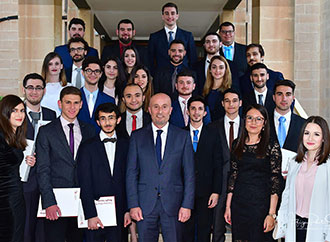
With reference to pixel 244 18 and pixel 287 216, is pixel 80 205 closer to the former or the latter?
pixel 287 216

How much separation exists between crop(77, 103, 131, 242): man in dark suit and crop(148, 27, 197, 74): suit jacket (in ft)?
7.15

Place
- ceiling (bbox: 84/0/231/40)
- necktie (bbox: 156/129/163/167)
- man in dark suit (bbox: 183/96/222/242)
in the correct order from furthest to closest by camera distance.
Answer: ceiling (bbox: 84/0/231/40), man in dark suit (bbox: 183/96/222/242), necktie (bbox: 156/129/163/167)

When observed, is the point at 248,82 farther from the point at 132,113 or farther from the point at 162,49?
the point at 132,113

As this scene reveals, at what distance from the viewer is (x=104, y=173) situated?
417 cm

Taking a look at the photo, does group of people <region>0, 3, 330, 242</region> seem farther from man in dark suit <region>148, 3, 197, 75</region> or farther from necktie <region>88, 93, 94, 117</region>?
man in dark suit <region>148, 3, 197, 75</region>

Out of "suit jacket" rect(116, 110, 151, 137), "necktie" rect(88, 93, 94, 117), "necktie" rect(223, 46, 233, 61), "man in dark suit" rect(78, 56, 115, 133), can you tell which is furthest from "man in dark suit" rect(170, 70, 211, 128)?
"necktie" rect(223, 46, 233, 61)

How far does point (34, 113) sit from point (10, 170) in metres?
0.91

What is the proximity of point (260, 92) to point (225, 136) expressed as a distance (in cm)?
105

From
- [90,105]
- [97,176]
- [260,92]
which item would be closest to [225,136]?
[260,92]

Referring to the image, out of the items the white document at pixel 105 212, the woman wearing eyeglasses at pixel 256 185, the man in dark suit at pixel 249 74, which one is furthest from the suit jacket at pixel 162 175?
the man in dark suit at pixel 249 74

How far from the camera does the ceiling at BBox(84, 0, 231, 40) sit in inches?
453

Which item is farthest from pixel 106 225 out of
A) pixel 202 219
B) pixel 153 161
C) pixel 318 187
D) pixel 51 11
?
pixel 51 11

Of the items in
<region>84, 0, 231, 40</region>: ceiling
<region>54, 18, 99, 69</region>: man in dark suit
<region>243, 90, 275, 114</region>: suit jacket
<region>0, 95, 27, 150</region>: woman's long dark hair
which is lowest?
<region>0, 95, 27, 150</region>: woman's long dark hair

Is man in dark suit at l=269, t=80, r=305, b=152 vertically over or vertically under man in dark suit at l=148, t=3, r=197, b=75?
under
